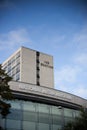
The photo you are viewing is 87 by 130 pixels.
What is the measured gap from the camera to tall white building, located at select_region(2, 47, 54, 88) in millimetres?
134250

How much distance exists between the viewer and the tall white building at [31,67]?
13425cm

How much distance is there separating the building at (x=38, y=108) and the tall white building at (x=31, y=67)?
89.9 m

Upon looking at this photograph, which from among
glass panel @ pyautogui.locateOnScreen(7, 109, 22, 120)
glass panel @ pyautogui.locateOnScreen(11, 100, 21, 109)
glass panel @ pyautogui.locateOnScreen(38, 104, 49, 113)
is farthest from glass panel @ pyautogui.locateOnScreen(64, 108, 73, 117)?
glass panel @ pyautogui.locateOnScreen(7, 109, 22, 120)

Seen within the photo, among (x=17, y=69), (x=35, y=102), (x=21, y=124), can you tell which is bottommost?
(x=21, y=124)

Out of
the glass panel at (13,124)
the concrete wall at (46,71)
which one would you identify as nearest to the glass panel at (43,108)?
the glass panel at (13,124)

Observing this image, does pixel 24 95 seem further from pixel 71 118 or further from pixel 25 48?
pixel 25 48

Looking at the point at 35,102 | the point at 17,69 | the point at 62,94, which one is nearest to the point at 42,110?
the point at 35,102

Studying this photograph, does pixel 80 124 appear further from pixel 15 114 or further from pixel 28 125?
pixel 15 114

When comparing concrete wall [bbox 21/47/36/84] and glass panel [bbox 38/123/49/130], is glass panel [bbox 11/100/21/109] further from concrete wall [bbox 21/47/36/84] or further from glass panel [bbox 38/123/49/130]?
concrete wall [bbox 21/47/36/84]

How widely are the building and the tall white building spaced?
8986cm

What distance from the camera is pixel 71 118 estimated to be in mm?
41531

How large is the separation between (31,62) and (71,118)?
96.6 metres

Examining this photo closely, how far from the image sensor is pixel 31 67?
137 metres

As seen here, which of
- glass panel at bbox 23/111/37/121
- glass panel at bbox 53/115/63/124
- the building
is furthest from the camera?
glass panel at bbox 53/115/63/124
